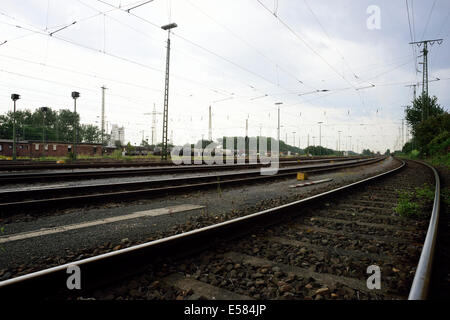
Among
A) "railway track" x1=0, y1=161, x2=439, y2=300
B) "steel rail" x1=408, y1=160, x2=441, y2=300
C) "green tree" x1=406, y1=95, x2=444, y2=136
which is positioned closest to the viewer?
"steel rail" x1=408, y1=160, x2=441, y2=300

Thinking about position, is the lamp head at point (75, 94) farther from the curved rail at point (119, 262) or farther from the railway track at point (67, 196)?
the curved rail at point (119, 262)

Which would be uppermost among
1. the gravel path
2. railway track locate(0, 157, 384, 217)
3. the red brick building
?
the red brick building

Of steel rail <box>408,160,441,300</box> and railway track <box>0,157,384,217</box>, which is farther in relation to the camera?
railway track <box>0,157,384,217</box>

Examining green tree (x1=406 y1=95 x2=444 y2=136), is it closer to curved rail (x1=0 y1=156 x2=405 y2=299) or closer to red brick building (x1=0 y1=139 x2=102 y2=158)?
curved rail (x1=0 y1=156 x2=405 y2=299)

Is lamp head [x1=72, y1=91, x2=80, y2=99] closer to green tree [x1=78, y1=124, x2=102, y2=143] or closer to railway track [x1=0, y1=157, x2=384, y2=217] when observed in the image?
railway track [x1=0, y1=157, x2=384, y2=217]

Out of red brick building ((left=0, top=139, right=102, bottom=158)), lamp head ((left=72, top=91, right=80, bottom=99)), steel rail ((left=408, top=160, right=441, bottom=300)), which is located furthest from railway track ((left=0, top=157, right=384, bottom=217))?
red brick building ((left=0, top=139, right=102, bottom=158))

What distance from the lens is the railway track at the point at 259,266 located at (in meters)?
2.00

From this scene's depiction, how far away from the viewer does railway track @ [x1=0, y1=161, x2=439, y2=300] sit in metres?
2.00

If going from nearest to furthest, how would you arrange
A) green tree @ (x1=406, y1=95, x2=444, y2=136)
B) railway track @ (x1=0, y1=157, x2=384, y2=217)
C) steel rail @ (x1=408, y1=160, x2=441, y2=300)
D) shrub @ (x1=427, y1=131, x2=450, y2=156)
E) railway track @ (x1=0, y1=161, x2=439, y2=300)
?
1. steel rail @ (x1=408, y1=160, x2=441, y2=300)
2. railway track @ (x1=0, y1=161, x2=439, y2=300)
3. railway track @ (x1=0, y1=157, x2=384, y2=217)
4. shrub @ (x1=427, y1=131, x2=450, y2=156)
5. green tree @ (x1=406, y1=95, x2=444, y2=136)

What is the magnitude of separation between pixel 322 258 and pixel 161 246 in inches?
70.7

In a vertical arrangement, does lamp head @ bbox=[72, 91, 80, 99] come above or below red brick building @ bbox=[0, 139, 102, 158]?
above

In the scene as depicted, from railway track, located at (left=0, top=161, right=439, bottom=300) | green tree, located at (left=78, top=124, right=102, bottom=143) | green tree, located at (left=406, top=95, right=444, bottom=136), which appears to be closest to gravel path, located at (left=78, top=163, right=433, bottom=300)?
railway track, located at (left=0, top=161, right=439, bottom=300)
